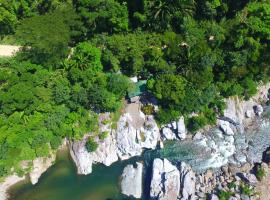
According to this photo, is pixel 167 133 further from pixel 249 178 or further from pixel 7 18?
pixel 7 18

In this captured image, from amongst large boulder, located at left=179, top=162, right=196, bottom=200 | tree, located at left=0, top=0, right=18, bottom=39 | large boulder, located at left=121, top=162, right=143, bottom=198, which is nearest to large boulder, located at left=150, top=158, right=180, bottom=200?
large boulder, located at left=179, top=162, right=196, bottom=200

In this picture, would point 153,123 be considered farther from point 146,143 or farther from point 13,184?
point 13,184

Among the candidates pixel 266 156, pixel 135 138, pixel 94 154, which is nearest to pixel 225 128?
pixel 266 156

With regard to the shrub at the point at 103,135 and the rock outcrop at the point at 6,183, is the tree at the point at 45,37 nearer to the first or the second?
the shrub at the point at 103,135

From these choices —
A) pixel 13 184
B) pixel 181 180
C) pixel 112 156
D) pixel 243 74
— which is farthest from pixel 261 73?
pixel 13 184

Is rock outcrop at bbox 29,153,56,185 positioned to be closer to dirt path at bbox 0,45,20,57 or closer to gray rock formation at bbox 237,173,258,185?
dirt path at bbox 0,45,20,57
